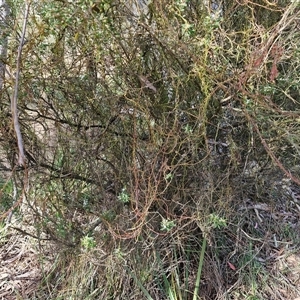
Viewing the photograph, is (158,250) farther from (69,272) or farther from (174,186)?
(69,272)

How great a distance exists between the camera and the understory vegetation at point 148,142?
2.07 m

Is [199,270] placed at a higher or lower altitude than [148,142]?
lower

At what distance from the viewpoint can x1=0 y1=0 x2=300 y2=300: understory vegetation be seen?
2066 mm

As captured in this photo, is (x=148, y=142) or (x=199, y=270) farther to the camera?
(x=199, y=270)

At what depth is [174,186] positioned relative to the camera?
2.43m

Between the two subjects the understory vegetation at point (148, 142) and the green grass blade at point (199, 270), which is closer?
the understory vegetation at point (148, 142)

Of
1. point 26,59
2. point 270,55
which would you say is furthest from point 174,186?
point 26,59

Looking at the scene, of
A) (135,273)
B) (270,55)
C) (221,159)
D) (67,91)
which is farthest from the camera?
(221,159)

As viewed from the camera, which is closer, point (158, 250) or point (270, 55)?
point (270, 55)

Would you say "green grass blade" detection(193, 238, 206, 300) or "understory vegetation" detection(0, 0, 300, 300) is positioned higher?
"understory vegetation" detection(0, 0, 300, 300)

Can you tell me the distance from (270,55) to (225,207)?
950 mm

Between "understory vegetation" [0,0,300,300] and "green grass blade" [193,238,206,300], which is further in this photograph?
"green grass blade" [193,238,206,300]

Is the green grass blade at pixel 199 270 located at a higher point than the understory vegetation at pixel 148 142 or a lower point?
lower

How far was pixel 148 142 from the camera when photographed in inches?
91.0
